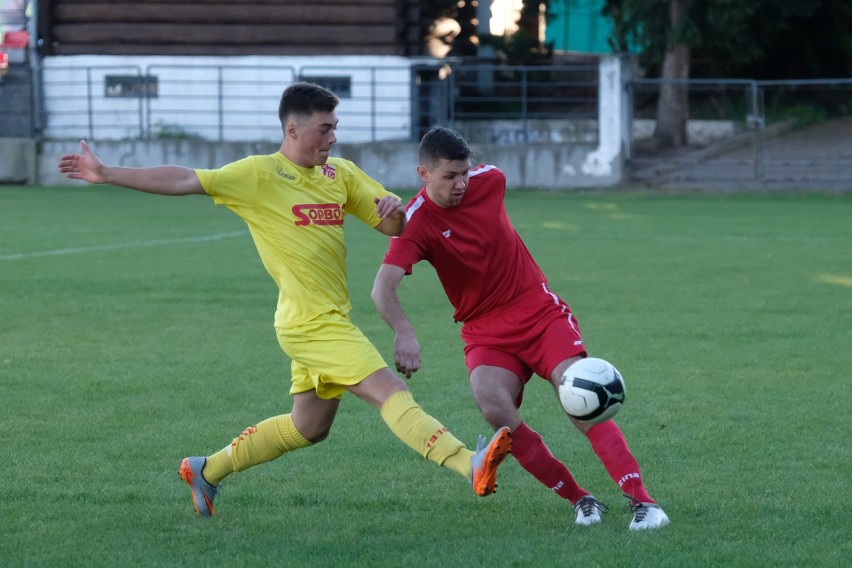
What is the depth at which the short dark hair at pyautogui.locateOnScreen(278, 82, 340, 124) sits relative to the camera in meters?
5.08

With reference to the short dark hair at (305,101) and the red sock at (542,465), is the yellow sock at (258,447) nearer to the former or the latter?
the red sock at (542,465)

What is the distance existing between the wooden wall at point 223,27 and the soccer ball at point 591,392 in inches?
913

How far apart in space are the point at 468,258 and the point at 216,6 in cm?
2380

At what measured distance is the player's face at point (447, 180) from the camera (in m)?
5.12

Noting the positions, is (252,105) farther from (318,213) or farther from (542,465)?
(542,465)

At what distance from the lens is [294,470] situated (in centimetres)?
604

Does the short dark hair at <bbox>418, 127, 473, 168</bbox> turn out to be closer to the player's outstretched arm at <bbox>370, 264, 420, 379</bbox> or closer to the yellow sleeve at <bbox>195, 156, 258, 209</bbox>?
the player's outstretched arm at <bbox>370, 264, 420, 379</bbox>

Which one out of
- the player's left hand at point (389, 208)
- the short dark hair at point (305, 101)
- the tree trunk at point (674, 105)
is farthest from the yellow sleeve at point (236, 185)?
the tree trunk at point (674, 105)

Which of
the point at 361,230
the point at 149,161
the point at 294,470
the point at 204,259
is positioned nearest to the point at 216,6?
the point at 149,161

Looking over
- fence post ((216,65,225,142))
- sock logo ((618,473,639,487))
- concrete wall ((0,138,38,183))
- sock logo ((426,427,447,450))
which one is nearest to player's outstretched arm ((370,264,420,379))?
sock logo ((426,427,447,450))

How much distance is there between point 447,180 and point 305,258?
64 cm

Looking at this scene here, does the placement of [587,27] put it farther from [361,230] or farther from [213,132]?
[361,230]

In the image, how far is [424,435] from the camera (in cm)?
480

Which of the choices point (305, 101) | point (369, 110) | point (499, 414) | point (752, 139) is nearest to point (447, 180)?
point (305, 101)
